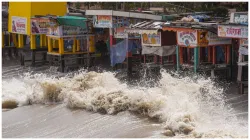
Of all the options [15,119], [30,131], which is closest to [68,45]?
[15,119]

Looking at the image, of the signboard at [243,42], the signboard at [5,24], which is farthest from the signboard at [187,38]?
the signboard at [5,24]

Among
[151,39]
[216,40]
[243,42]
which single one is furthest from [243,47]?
[151,39]

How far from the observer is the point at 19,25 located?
23.0 metres

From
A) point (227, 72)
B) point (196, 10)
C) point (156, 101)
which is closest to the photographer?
point (156, 101)

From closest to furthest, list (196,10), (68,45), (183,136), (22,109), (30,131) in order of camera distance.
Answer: (183,136) → (30,131) → (22,109) → (68,45) → (196,10)

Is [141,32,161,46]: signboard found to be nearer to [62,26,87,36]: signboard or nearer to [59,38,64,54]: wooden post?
[62,26,87,36]: signboard

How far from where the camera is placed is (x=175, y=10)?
23.4 m

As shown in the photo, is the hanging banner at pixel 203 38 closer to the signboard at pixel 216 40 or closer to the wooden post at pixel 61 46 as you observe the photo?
the signboard at pixel 216 40

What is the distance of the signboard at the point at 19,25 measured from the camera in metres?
22.8

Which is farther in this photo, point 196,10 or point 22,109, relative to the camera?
point 196,10

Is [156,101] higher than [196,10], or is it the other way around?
[196,10]

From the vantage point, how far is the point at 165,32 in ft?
60.4

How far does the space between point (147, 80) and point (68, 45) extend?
4.16 metres

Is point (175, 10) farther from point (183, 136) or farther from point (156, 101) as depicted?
point (183, 136)
